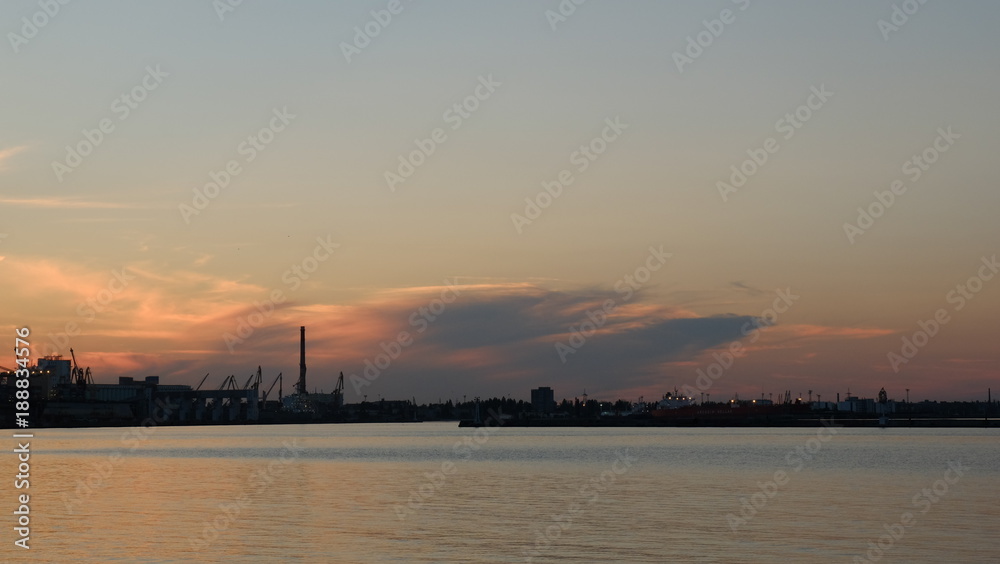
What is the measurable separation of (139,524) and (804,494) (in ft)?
99.2

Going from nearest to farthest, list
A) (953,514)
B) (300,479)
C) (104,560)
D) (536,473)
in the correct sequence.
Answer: (104,560), (953,514), (300,479), (536,473)

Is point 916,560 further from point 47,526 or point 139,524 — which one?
point 47,526

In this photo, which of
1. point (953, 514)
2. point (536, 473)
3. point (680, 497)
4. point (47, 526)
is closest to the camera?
point (47, 526)

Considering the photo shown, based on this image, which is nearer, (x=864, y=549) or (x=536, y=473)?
(x=864, y=549)

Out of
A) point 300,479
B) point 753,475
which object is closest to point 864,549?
point 753,475

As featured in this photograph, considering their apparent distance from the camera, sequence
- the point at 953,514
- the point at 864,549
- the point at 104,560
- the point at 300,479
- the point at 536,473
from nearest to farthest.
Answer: the point at 104,560 → the point at 864,549 → the point at 953,514 → the point at 300,479 → the point at 536,473

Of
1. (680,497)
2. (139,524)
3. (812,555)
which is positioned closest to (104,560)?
(139,524)

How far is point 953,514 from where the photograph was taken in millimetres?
42094

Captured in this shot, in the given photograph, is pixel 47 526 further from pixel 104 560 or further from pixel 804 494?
pixel 804 494

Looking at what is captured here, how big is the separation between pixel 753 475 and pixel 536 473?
45.8ft

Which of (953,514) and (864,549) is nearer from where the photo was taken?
(864,549)

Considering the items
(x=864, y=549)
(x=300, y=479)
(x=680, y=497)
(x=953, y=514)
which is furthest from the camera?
(x=300, y=479)

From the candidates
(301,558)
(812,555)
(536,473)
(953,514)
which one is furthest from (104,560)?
(536,473)

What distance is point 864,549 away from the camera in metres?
32.7
